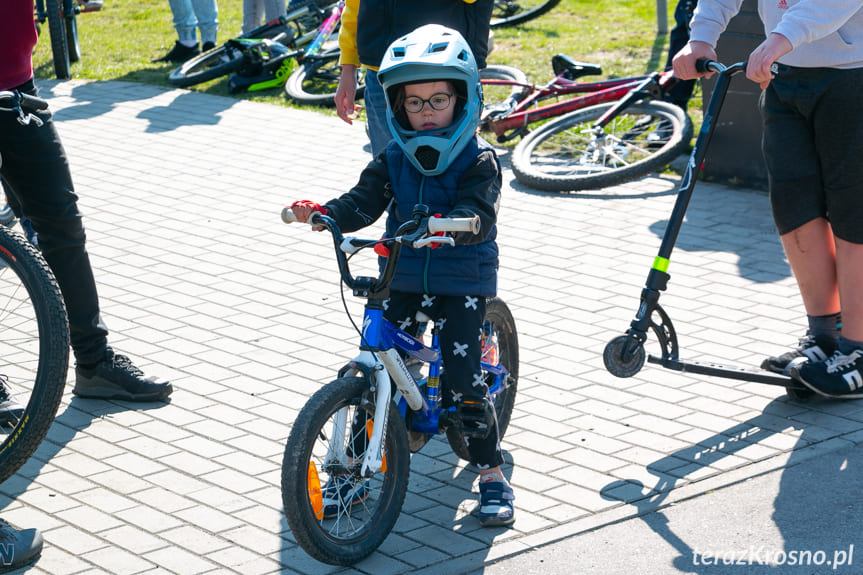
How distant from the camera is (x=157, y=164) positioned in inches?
356

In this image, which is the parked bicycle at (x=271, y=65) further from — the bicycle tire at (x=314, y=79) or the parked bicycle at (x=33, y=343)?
the parked bicycle at (x=33, y=343)

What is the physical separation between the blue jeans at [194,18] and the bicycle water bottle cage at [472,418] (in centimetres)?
968

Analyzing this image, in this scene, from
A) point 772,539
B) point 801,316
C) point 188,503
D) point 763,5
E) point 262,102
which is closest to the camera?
point 772,539

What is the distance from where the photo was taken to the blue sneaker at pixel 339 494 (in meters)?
3.79

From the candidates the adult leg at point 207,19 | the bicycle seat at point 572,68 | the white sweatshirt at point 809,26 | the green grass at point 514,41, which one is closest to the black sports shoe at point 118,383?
the white sweatshirt at point 809,26

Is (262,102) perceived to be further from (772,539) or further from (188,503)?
(772,539)

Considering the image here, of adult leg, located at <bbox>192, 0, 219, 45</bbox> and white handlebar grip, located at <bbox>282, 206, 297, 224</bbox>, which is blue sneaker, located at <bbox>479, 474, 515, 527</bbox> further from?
adult leg, located at <bbox>192, 0, 219, 45</bbox>

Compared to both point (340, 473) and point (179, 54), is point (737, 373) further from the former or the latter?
point (179, 54)

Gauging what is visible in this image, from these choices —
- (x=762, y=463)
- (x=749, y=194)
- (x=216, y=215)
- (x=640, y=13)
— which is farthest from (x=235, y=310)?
(x=640, y=13)

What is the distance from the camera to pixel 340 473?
3.76 m

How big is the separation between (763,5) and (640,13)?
10220mm

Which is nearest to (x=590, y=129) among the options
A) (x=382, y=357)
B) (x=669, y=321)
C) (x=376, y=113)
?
(x=376, y=113)

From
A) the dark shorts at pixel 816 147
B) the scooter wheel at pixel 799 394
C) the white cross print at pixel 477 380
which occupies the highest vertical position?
the dark shorts at pixel 816 147

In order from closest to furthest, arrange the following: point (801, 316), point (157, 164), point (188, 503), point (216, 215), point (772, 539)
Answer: point (772, 539)
point (188, 503)
point (801, 316)
point (216, 215)
point (157, 164)
